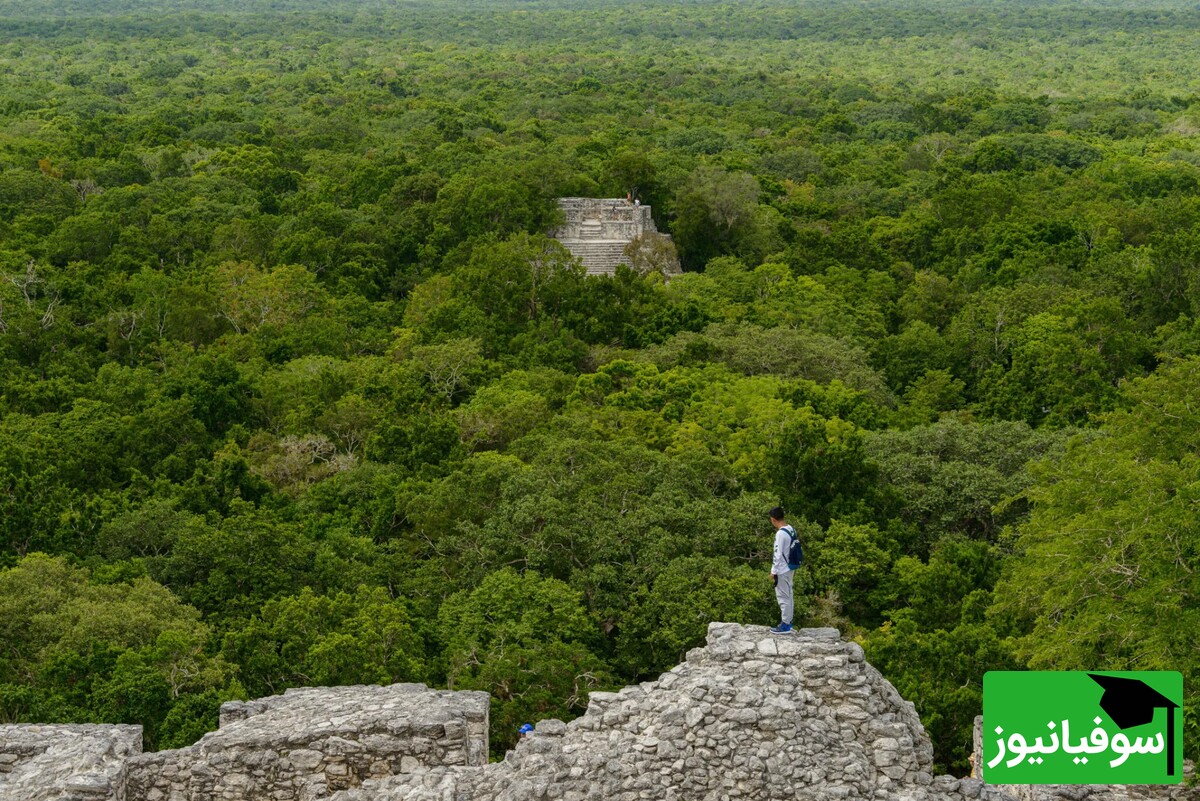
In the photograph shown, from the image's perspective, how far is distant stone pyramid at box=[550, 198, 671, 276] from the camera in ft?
139

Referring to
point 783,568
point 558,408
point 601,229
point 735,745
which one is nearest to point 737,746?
point 735,745

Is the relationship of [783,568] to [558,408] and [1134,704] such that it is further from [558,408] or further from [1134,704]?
[558,408]

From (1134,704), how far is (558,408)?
19.3 meters

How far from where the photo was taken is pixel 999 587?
1823 centimetres

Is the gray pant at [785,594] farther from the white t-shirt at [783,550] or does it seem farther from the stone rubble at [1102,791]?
the stone rubble at [1102,791]

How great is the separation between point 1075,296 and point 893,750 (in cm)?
2639

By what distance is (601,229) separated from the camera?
44.4 meters

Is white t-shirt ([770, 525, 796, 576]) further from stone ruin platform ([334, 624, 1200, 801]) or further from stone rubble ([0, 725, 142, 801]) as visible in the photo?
stone rubble ([0, 725, 142, 801])

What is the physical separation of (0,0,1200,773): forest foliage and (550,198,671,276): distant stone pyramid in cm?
81

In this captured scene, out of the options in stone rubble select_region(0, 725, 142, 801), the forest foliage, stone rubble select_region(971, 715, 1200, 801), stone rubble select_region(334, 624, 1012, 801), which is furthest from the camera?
the forest foliage

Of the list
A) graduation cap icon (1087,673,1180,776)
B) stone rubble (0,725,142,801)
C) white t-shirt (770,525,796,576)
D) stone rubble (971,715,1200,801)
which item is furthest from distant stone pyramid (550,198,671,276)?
stone rubble (971,715,1200,801)

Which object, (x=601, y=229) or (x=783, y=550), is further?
(x=601, y=229)

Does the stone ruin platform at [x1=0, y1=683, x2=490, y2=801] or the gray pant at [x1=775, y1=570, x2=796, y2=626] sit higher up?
the gray pant at [x1=775, y1=570, x2=796, y2=626]

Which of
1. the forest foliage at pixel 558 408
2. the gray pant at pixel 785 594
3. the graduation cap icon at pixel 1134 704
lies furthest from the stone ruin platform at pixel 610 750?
the forest foliage at pixel 558 408
